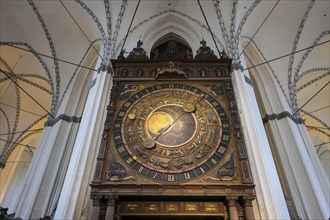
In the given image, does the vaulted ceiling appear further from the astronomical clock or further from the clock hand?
the clock hand

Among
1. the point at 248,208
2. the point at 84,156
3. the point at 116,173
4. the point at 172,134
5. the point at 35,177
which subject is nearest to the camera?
the point at 248,208

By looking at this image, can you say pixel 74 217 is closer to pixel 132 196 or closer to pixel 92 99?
pixel 132 196

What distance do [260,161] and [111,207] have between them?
2949 millimetres

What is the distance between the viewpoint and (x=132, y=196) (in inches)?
171

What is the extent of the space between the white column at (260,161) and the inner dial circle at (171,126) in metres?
1.24

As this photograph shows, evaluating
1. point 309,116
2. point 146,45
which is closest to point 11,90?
point 146,45

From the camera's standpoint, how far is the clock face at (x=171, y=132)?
4664 millimetres

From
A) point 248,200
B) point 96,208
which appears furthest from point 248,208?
point 96,208

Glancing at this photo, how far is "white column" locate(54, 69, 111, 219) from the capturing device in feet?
14.4

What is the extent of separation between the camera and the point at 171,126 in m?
5.17

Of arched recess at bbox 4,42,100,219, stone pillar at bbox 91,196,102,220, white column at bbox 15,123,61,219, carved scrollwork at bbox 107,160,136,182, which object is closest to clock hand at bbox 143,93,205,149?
carved scrollwork at bbox 107,160,136,182

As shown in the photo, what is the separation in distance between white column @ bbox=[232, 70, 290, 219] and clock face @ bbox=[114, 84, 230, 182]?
58 centimetres

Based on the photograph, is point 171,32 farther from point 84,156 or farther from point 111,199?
point 111,199

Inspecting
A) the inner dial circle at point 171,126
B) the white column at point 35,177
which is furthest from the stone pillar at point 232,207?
the white column at point 35,177
